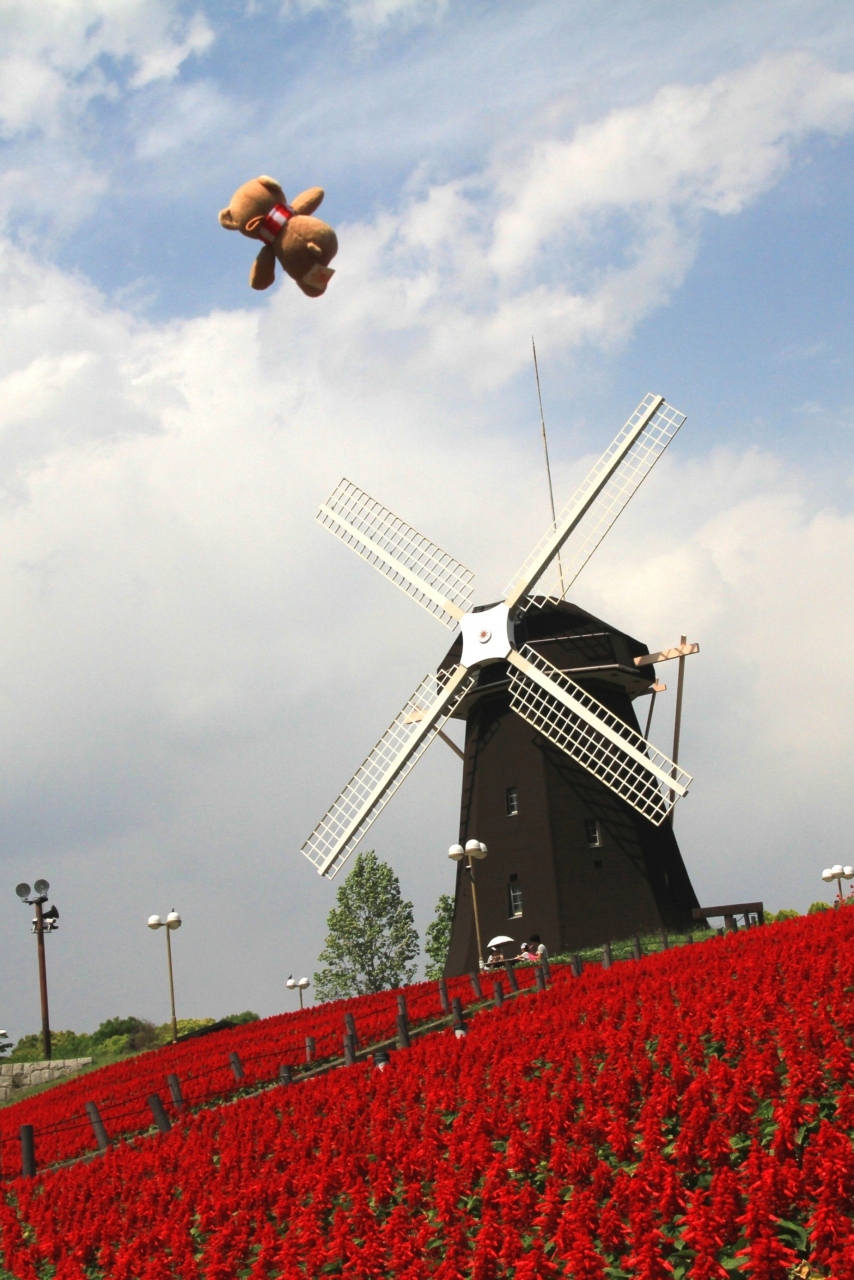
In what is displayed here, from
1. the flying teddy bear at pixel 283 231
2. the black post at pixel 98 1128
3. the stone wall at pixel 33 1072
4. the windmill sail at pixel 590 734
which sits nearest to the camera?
the flying teddy bear at pixel 283 231

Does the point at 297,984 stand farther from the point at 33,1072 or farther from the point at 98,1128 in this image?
the point at 98,1128

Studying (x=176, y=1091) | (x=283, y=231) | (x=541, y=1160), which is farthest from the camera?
(x=176, y=1091)

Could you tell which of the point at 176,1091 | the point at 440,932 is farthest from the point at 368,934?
→ the point at 176,1091

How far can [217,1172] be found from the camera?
35.2 ft

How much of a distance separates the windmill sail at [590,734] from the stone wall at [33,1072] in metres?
12.9

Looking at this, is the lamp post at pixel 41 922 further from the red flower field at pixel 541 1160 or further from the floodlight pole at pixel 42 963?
the red flower field at pixel 541 1160

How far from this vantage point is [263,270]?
681cm

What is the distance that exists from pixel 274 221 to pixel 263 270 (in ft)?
1.09

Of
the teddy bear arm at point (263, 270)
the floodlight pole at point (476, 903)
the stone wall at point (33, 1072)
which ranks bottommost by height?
the stone wall at point (33, 1072)

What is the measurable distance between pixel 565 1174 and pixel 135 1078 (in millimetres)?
15150

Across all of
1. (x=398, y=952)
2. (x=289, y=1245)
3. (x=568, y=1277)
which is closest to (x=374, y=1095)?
(x=289, y=1245)

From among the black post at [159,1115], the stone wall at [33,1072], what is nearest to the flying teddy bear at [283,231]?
the black post at [159,1115]

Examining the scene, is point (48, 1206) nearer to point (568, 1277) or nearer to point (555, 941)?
point (568, 1277)

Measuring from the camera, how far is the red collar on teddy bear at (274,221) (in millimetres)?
6538
